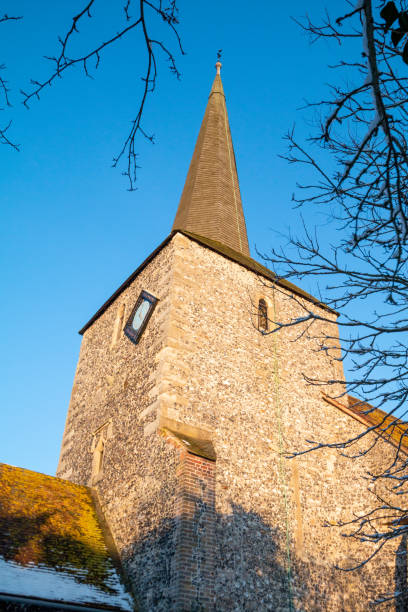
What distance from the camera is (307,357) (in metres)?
13.0

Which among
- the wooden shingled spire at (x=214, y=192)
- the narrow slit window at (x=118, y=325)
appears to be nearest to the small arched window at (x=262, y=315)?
the wooden shingled spire at (x=214, y=192)

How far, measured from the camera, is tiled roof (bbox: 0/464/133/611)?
759 centimetres

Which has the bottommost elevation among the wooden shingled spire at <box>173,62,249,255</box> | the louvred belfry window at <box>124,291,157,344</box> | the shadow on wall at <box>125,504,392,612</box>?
the shadow on wall at <box>125,504,392,612</box>

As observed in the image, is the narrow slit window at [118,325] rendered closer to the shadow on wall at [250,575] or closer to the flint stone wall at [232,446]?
the flint stone wall at [232,446]

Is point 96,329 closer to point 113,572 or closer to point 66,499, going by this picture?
point 66,499

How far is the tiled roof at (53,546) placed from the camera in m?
7.59

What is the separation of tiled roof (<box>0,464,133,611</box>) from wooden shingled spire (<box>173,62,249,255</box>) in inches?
280

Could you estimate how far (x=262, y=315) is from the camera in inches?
497

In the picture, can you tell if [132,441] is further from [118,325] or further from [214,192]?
[214,192]

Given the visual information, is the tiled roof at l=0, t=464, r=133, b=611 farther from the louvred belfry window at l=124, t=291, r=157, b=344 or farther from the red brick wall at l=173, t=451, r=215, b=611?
the louvred belfry window at l=124, t=291, r=157, b=344

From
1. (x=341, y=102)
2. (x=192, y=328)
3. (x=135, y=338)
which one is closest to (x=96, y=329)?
(x=135, y=338)

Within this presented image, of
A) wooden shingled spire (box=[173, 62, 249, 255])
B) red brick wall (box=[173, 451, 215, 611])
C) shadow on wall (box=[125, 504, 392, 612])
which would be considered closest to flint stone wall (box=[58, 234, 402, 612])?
shadow on wall (box=[125, 504, 392, 612])

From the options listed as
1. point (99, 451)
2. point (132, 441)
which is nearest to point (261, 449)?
point (132, 441)

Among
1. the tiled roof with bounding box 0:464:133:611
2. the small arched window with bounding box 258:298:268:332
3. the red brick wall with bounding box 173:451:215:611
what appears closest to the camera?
the red brick wall with bounding box 173:451:215:611
